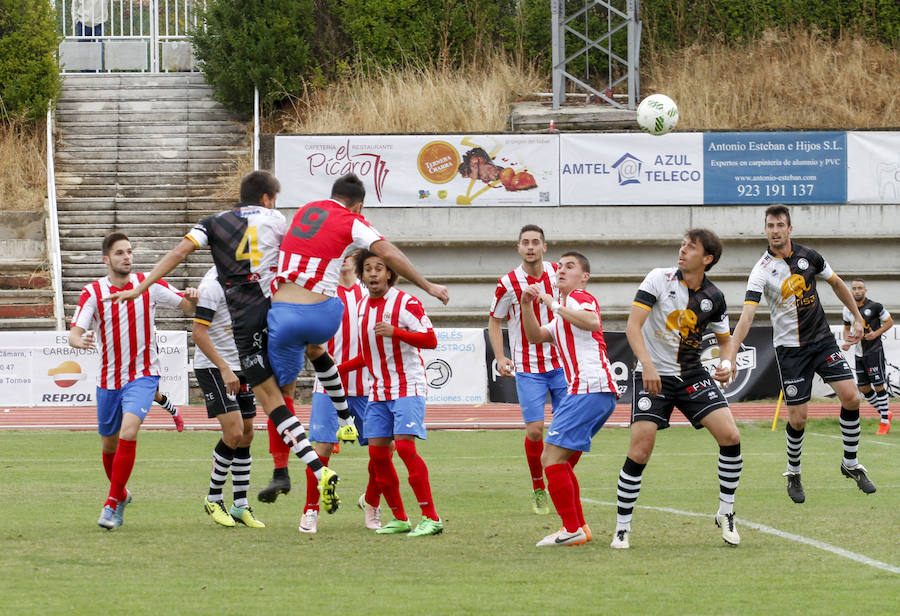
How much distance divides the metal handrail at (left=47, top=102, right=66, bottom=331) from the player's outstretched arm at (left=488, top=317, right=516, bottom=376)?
1525 centimetres

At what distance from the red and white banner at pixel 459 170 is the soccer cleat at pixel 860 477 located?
14.7 meters

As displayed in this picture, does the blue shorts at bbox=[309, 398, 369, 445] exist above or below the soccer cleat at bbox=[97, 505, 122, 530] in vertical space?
above

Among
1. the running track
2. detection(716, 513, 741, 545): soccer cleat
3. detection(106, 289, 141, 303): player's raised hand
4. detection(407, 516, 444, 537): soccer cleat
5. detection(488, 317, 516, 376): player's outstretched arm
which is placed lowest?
the running track

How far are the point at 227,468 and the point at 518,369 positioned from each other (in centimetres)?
266

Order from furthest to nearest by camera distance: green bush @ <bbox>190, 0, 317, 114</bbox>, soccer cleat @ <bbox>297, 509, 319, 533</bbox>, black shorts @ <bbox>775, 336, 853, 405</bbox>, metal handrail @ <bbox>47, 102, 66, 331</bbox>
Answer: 1. green bush @ <bbox>190, 0, 317, 114</bbox>
2. metal handrail @ <bbox>47, 102, 66, 331</bbox>
3. black shorts @ <bbox>775, 336, 853, 405</bbox>
4. soccer cleat @ <bbox>297, 509, 319, 533</bbox>

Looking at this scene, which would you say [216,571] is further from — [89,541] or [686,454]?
[686,454]

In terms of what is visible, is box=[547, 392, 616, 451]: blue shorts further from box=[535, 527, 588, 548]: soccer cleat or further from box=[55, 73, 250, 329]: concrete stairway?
box=[55, 73, 250, 329]: concrete stairway

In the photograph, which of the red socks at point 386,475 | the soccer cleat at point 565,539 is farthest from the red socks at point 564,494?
the red socks at point 386,475

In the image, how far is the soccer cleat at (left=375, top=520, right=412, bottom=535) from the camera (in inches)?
346

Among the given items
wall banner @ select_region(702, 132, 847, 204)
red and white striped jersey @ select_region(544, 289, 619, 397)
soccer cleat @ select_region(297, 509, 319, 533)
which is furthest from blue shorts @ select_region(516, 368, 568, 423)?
wall banner @ select_region(702, 132, 847, 204)

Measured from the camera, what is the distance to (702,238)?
8.00 m

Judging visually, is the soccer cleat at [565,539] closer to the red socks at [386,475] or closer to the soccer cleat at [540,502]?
the red socks at [386,475]

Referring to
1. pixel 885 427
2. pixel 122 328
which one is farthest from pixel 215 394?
pixel 885 427

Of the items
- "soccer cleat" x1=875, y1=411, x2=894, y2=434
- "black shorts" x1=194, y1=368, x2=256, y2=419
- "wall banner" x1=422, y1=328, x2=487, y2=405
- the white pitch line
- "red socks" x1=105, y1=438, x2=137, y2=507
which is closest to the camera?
the white pitch line
